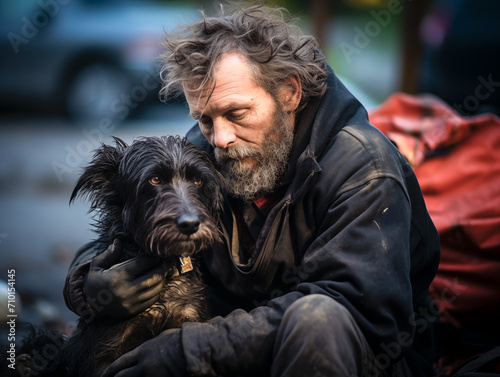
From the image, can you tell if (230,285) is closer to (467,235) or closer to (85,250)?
(85,250)

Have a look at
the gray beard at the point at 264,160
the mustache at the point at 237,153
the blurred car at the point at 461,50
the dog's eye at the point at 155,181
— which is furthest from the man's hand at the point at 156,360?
the blurred car at the point at 461,50

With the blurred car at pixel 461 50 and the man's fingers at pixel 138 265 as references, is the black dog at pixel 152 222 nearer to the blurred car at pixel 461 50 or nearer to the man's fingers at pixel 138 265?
the man's fingers at pixel 138 265

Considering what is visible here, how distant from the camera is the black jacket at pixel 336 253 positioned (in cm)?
229

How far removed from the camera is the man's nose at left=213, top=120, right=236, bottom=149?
9.55 ft

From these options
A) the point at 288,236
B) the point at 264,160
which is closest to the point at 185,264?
the point at 288,236

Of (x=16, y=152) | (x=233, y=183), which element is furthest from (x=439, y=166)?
(x=16, y=152)

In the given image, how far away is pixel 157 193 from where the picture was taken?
2746mm

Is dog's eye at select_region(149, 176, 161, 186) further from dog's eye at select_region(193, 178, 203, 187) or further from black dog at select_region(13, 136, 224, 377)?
dog's eye at select_region(193, 178, 203, 187)

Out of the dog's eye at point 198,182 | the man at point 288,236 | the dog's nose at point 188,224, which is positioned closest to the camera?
the man at point 288,236

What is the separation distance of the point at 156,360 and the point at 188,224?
2.12ft

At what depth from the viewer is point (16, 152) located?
903 cm

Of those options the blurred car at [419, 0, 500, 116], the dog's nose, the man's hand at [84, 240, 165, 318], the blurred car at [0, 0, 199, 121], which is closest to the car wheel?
the blurred car at [0, 0, 199, 121]

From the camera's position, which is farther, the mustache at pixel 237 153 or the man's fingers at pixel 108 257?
the mustache at pixel 237 153

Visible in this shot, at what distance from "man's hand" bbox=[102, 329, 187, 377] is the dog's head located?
45cm
